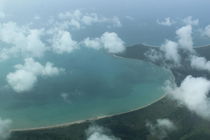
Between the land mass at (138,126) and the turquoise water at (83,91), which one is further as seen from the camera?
the turquoise water at (83,91)

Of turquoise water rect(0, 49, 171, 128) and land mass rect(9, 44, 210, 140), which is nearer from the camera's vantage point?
land mass rect(9, 44, 210, 140)

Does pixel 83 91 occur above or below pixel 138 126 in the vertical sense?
above

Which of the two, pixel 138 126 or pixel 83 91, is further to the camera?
pixel 83 91

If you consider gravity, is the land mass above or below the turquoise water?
below

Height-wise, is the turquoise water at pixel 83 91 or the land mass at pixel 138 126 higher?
the turquoise water at pixel 83 91
